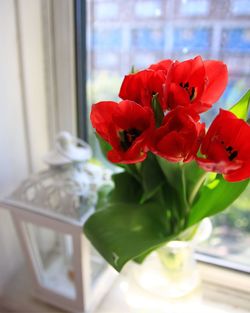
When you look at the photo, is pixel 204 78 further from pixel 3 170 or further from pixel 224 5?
pixel 3 170

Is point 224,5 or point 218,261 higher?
point 224,5

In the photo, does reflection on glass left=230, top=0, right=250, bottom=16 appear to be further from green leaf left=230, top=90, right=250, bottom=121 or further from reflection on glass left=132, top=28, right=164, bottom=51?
green leaf left=230, top=90, right=250, bottom=121

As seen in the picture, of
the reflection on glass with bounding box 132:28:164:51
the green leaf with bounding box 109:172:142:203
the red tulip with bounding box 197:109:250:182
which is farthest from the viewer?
the reflection on glass with bounding box 132:28:164:51

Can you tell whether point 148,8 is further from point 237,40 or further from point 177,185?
point 177,185

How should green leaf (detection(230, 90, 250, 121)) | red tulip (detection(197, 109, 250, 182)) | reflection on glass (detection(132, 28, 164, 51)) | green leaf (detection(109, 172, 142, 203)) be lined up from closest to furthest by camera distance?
red tulip (detection(197, 109, 250, 182))
green leaf (detection(230, 90, 250, 121))
green leaf (detection(109, 172, 142, 203))
reflection on glass (detection(132, 28, 164, 51))

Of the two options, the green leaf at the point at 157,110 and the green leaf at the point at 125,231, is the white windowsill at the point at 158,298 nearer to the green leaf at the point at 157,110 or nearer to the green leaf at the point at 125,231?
the green leaf at the point at 125,231

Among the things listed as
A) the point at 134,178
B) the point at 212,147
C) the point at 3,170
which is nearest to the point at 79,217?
the point at 134,178

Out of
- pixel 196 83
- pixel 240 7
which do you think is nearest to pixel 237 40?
pixel 240 7

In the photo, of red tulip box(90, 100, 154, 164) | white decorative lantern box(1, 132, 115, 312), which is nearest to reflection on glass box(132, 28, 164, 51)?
white decorative lantern box(1, 132, 115, 312)

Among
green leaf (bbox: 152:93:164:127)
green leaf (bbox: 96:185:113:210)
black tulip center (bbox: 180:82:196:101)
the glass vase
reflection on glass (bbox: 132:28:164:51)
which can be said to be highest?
reflection on glass (bbox: 132:28:164:51)
